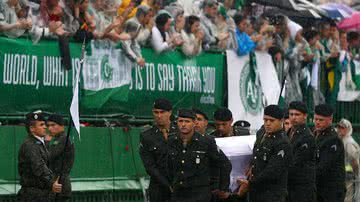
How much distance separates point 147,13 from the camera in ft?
67.2

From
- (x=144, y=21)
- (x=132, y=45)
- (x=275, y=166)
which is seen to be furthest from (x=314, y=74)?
(x=275, y=166)

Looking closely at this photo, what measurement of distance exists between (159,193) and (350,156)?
696cm

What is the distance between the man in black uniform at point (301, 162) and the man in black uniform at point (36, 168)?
334cm

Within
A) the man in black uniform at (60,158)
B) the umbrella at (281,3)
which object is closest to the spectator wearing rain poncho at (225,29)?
the umbrella at (281,3)

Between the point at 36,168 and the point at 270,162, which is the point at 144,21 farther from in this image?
the point at 36,168

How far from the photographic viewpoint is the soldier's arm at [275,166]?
15.8 meters

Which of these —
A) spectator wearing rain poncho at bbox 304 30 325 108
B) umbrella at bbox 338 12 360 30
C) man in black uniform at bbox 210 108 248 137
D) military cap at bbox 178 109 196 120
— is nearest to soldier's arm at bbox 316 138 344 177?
man in black uniform at bbox 210 108 248 137

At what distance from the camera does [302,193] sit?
16.8 metres

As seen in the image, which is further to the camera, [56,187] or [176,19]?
[176,19]

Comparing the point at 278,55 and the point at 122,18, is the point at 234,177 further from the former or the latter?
the point at 278,55

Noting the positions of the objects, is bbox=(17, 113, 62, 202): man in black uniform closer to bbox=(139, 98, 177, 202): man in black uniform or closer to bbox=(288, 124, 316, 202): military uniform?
bbox=(139, 98, 177, 202): man in black uniform

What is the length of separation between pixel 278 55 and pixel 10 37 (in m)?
6.85

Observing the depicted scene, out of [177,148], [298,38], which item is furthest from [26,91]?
[298,38]

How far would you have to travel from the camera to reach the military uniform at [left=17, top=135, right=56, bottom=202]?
1530 cm
